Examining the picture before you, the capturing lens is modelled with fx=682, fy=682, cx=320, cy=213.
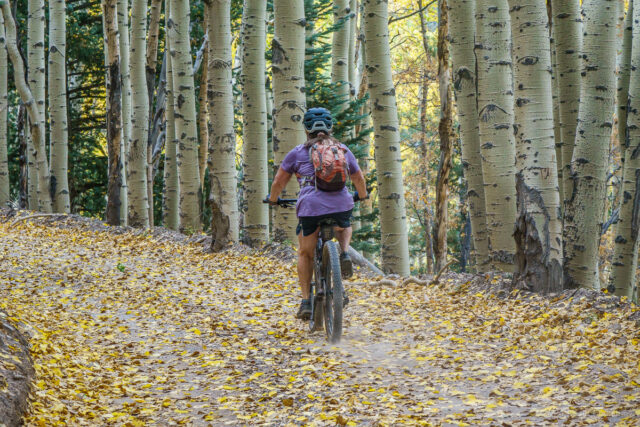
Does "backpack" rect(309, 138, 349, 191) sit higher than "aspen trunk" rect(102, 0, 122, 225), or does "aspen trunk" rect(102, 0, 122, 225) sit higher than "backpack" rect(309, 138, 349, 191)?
"aspen trunk" rect(102, 0, 122, 225)

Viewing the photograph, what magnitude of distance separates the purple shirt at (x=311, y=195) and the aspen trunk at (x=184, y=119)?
27.1 feet

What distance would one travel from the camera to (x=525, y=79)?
25.5 ft

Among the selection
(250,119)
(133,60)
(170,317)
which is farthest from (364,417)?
(133,60)

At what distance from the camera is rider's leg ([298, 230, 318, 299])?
6.52 meters

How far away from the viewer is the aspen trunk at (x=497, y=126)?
896 centimetres

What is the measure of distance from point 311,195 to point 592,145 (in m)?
3.42

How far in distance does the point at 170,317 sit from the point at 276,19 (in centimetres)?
557

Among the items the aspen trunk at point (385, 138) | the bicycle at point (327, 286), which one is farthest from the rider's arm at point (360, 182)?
the aspen trunk at point (385, 138)

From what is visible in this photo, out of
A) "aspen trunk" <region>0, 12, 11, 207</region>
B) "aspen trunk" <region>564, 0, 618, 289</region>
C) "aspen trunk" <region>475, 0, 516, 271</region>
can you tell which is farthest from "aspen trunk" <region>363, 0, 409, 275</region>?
"aspen trunk" <region>0, 12, 11, 207</region>

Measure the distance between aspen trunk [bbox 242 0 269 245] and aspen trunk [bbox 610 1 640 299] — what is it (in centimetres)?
585

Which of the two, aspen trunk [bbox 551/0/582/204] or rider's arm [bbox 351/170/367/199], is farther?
aspen trunk [bbox 551/0/582/204]

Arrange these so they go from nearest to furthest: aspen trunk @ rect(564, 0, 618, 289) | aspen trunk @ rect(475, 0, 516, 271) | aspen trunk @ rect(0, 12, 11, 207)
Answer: aspen trunk @ rect(564, 0, 618, 289) < aspen trunk @ rect(475, 0, 516, 271) < aspen trunk @ rect(0, 12, 11, 207)

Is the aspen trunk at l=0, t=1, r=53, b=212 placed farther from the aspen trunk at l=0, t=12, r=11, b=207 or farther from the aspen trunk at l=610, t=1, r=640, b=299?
the aspen trunk at l=610, t=1, r=640, b=299

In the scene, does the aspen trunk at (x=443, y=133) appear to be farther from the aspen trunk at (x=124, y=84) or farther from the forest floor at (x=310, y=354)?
the aspen trunk at (x=124, y=84)
